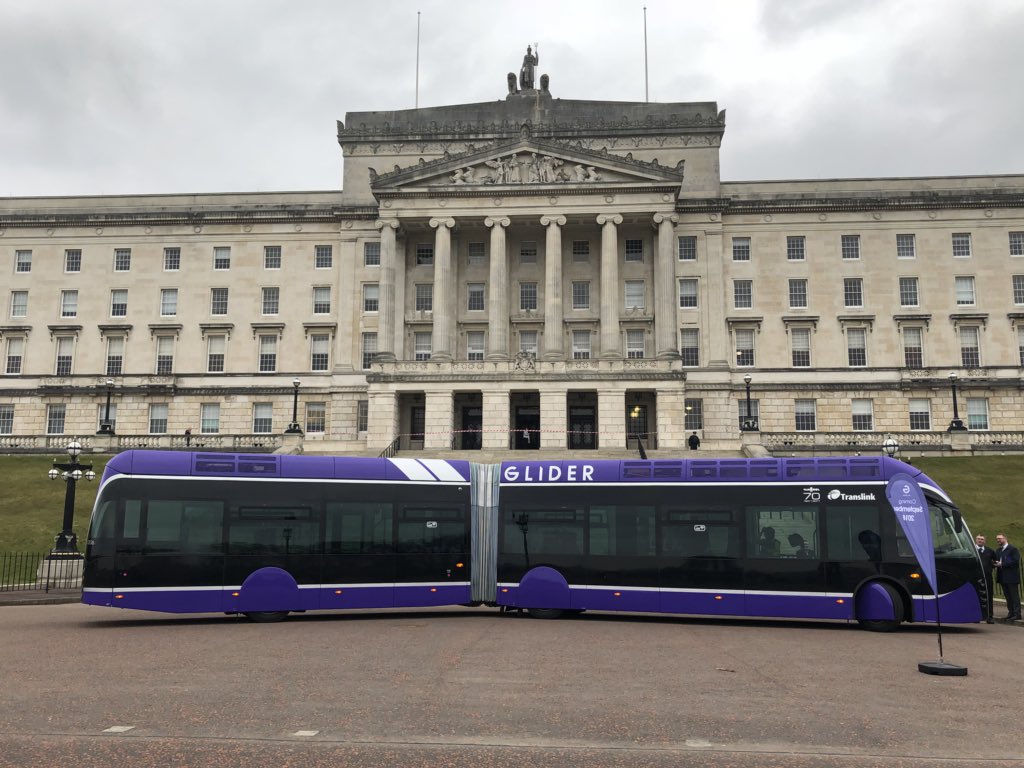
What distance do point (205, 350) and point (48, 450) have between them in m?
13.4

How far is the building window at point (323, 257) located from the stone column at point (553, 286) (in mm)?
16026

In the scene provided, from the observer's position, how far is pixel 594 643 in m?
17.2

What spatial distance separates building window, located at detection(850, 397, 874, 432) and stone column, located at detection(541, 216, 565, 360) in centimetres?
2000

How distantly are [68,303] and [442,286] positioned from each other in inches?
1118

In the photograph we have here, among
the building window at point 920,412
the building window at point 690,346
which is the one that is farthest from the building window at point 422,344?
the building window at point 920,412

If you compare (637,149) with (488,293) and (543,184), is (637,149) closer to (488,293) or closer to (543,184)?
(543,184)

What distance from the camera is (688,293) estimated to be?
63594 millimetres

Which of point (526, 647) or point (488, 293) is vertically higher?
point (488, 293)

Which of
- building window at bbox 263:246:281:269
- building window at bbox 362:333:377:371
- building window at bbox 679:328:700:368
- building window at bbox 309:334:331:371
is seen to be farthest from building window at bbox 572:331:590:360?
building window at bbox 263:246:281:269

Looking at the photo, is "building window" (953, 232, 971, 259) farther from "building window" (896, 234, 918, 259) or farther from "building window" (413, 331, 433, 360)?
"building window" (413, 331, 433, 360)

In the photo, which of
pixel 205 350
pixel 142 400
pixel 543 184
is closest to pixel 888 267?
pixel 543 184

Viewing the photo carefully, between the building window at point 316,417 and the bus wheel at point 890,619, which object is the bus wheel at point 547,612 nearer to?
the bus wheel at point 890,619

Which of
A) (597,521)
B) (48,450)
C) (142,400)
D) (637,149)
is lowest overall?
(597,521)

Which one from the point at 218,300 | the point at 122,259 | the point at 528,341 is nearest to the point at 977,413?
the point at 528,341
